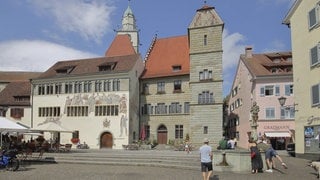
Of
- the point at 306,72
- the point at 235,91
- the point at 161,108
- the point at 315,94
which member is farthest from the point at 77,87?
the point at 315,94

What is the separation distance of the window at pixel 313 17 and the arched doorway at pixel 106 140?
1280 inches

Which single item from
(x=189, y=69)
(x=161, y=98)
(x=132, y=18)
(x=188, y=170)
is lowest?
(x=188, y=170)

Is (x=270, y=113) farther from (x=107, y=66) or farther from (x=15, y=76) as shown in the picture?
(x=15, y=76)

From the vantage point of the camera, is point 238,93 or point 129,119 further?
point 238,93

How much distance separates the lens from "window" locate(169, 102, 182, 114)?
5678cm

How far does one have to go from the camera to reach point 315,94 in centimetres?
2917

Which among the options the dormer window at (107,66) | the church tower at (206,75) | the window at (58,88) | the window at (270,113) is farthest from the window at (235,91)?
the window at (58,88)

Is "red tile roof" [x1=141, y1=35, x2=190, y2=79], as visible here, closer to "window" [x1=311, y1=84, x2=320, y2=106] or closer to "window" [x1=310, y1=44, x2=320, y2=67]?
"window" [x1=310, y1=44, x2=320, y2=67]

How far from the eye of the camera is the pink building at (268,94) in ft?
164

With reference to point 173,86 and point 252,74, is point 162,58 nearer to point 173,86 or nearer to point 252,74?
point 173,86

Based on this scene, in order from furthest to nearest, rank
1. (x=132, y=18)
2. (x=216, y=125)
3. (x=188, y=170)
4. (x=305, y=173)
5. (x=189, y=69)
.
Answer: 1. (x=132, y=18)
2. (x=189, y=69)
3. (x=216, y=125)
4. (x=188, y=170)
5. (x=305, y=173)

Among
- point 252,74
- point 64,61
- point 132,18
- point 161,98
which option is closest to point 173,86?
point 161,98

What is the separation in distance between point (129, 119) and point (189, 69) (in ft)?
34.8

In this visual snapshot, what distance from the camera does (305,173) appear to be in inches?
798
